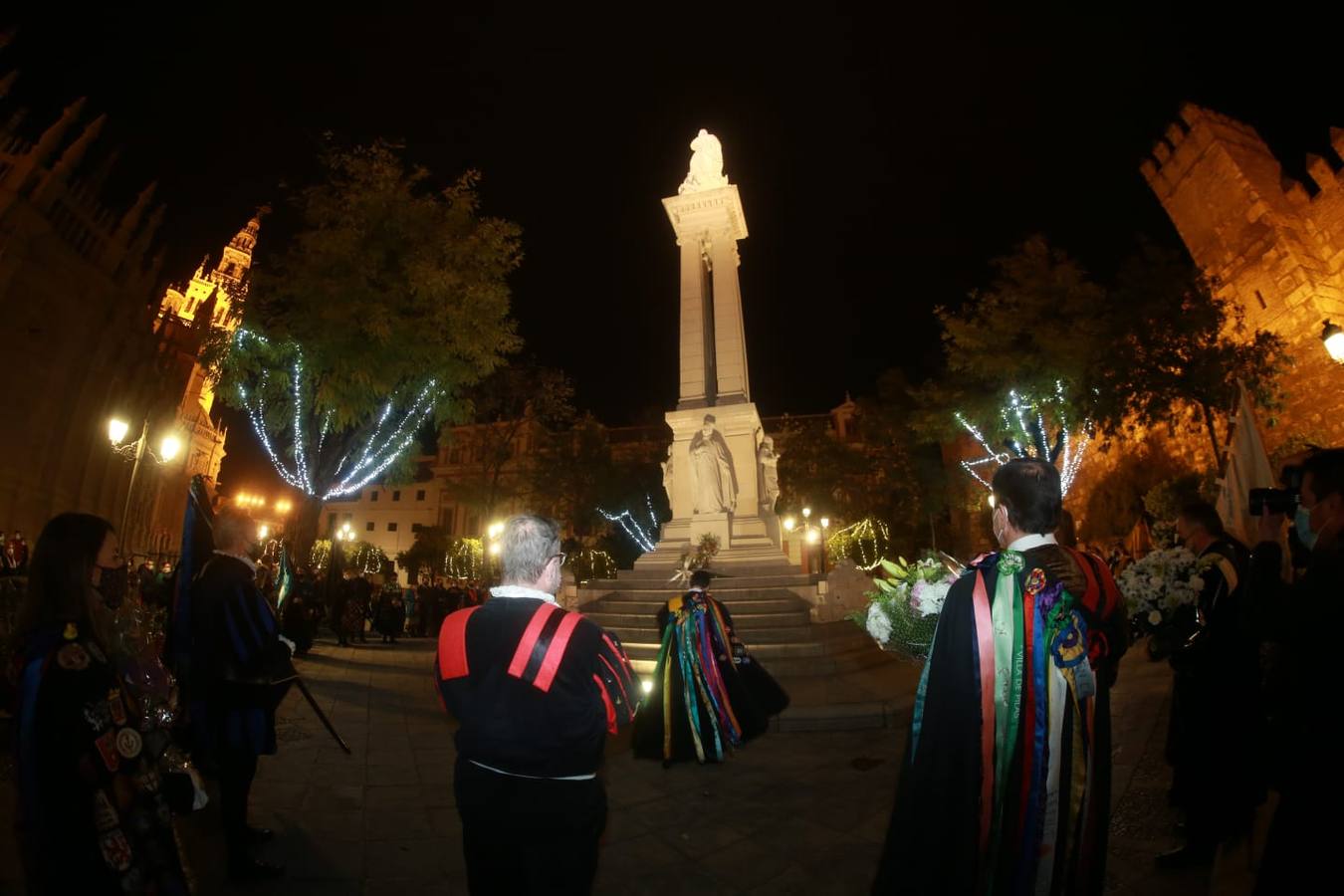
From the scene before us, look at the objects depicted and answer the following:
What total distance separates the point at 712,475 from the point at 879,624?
39.1 ft

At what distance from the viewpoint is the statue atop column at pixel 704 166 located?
1870cm

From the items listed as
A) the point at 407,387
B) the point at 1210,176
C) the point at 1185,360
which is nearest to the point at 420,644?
the point at 407,387

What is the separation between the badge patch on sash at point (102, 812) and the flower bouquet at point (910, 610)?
3.26 metres

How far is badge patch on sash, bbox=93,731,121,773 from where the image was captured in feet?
8.06

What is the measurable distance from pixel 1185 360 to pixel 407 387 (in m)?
22.5

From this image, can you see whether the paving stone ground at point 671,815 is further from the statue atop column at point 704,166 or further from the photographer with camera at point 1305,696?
the statue atop column at point 704,166

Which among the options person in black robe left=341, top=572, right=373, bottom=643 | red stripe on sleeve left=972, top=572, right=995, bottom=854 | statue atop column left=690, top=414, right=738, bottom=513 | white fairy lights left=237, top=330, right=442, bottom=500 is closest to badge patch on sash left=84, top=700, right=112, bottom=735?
red stripe on sleeve left=972, top=572, right=995, bottom=854

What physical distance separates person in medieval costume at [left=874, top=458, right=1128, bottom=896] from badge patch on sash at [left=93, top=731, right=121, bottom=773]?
9.84 ft

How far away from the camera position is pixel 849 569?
1236cm

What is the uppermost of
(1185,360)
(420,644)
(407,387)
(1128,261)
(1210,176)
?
(1210,176)

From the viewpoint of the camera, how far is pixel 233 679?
4.04m

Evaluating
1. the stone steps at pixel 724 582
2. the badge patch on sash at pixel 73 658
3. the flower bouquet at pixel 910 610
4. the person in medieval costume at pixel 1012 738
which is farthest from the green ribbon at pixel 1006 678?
the stone steps at pixel 724 582

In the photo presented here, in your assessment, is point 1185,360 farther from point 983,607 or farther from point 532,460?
point 532,460

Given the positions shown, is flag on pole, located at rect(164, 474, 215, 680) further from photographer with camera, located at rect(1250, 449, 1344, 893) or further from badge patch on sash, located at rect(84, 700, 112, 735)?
photographer with camera, located at rect(1250, 449, 1344, 893)
